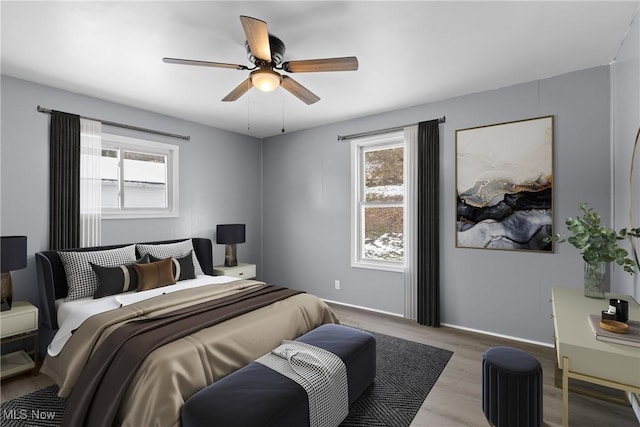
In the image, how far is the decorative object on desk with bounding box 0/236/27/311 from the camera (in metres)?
2.53

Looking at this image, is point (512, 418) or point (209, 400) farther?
point (512, 418)

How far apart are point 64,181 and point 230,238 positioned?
196 cm

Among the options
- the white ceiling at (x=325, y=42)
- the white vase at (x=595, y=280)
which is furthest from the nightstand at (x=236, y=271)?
the white vase at (x=595, y=280)

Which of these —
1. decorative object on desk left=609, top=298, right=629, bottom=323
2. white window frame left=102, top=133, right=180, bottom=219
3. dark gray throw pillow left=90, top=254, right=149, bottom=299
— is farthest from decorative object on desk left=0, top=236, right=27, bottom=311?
decorative object on desk left=609, top=298, right=629, bottom=323

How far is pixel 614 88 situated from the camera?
2.68 m

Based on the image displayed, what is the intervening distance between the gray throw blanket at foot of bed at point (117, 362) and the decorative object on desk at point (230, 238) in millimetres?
2124

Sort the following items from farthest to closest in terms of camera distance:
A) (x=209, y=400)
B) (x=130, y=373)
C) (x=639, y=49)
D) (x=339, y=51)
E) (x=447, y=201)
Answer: (x=447, y=201) < (x=339, y=51) < (x=639, y=49) < (x=130, y=373) < (x=209, y=400)

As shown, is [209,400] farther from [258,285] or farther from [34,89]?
[34,89]

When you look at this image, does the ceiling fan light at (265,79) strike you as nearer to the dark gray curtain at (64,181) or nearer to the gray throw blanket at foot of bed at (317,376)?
the gray throw blanket at foot of bed at (317,376)

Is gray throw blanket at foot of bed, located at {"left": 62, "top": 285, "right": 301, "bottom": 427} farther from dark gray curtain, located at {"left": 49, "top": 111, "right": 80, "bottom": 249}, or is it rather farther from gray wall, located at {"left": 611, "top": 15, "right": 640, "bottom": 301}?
gray wall, located at {"left": 611, "top": 15, "right": 640, "bottom": 301}

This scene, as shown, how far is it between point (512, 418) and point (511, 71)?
9.32ft

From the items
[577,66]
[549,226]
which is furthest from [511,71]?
[549,226]

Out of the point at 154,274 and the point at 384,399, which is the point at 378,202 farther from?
the point at 154,274

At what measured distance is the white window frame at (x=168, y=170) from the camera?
3717 millimetres
